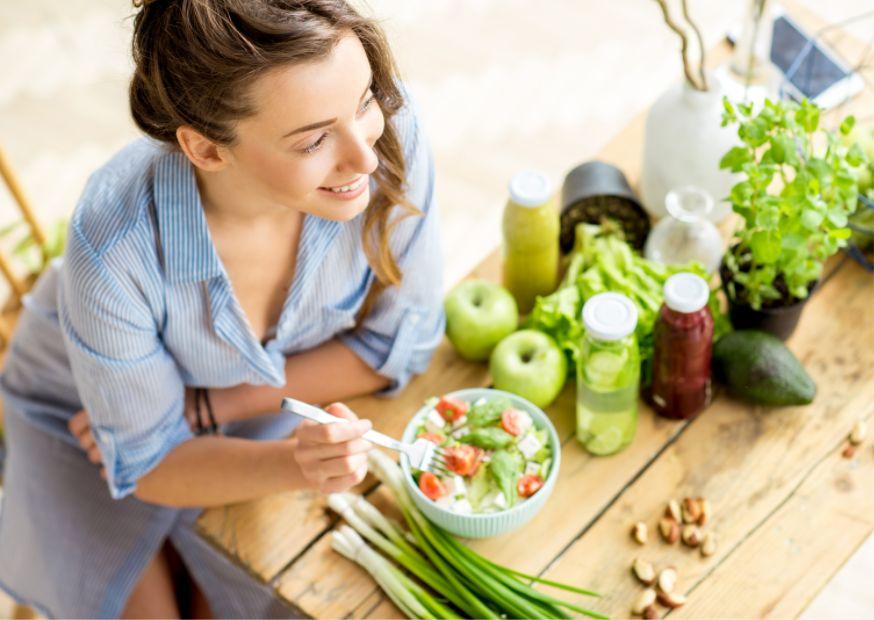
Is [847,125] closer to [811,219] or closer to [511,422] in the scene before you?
[811,219]

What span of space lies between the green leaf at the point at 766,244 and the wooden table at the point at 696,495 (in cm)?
26

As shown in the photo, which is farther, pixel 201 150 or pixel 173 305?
pixel 173 305

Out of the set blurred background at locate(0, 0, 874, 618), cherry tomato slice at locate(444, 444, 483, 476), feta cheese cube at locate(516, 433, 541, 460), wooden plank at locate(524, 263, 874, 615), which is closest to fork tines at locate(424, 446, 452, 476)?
cherry tomato slice at locate(444, 444, 483, 476)

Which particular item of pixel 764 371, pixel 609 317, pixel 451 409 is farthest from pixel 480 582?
pixel 764 371

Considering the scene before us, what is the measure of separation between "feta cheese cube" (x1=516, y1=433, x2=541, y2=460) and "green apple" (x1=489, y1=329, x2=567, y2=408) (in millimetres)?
113

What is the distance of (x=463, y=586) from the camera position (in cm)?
143

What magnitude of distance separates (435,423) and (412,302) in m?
0.22

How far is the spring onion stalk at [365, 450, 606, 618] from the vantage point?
1393 millimetres

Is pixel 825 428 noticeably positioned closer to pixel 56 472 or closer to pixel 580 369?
pixel 580 369

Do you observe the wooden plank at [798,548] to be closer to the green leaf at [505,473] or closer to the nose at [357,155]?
the green leaf at [505,473]

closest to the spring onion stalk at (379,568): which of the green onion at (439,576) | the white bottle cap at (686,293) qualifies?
the green onion at (439,576)

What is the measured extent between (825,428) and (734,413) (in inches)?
5.3

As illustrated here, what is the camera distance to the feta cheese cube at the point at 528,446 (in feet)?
4.83

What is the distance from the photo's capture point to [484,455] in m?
1.47
